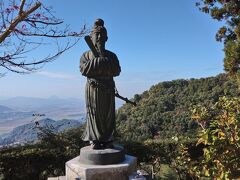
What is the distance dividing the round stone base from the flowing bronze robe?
217mm

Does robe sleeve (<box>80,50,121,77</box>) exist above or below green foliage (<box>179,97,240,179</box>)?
above

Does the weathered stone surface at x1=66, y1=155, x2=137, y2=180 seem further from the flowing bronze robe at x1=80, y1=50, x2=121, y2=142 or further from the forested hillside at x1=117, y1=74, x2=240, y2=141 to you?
the forested hillside at x1=117, y1=74, x2=240, y2=141

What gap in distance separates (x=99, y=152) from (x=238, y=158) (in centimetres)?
191

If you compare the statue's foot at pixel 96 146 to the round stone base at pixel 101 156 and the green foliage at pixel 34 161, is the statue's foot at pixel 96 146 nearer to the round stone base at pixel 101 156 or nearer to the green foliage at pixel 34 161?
the round stone base at pixel 101 156

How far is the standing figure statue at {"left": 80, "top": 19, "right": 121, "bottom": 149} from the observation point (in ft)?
16.5

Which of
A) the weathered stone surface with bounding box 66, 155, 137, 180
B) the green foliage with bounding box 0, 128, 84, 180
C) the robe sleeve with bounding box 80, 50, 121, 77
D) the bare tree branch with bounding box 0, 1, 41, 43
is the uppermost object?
the bare tree branch with bounding box 0, 1, 41, 43

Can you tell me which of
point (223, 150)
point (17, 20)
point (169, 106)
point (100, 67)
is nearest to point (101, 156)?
point (100, 67)

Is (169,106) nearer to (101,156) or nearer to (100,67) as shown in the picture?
(100,67)

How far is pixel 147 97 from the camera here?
71.5 feet

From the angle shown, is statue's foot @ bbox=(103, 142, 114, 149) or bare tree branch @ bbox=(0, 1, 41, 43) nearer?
statue's foot @ bbox=(103, 142, 114, 149)

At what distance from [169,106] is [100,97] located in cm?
1437

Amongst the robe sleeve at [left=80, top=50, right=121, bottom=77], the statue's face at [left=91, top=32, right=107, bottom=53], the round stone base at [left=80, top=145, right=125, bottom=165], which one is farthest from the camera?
the statue's face at [left=91, top=32, right=107, bottom=53]

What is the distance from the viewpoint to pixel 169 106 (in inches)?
752

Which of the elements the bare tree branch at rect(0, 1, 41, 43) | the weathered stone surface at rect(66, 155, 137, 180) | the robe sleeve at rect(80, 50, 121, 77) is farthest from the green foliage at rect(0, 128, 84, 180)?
the robe sleeve at rect(80, 50, 121, 77)
